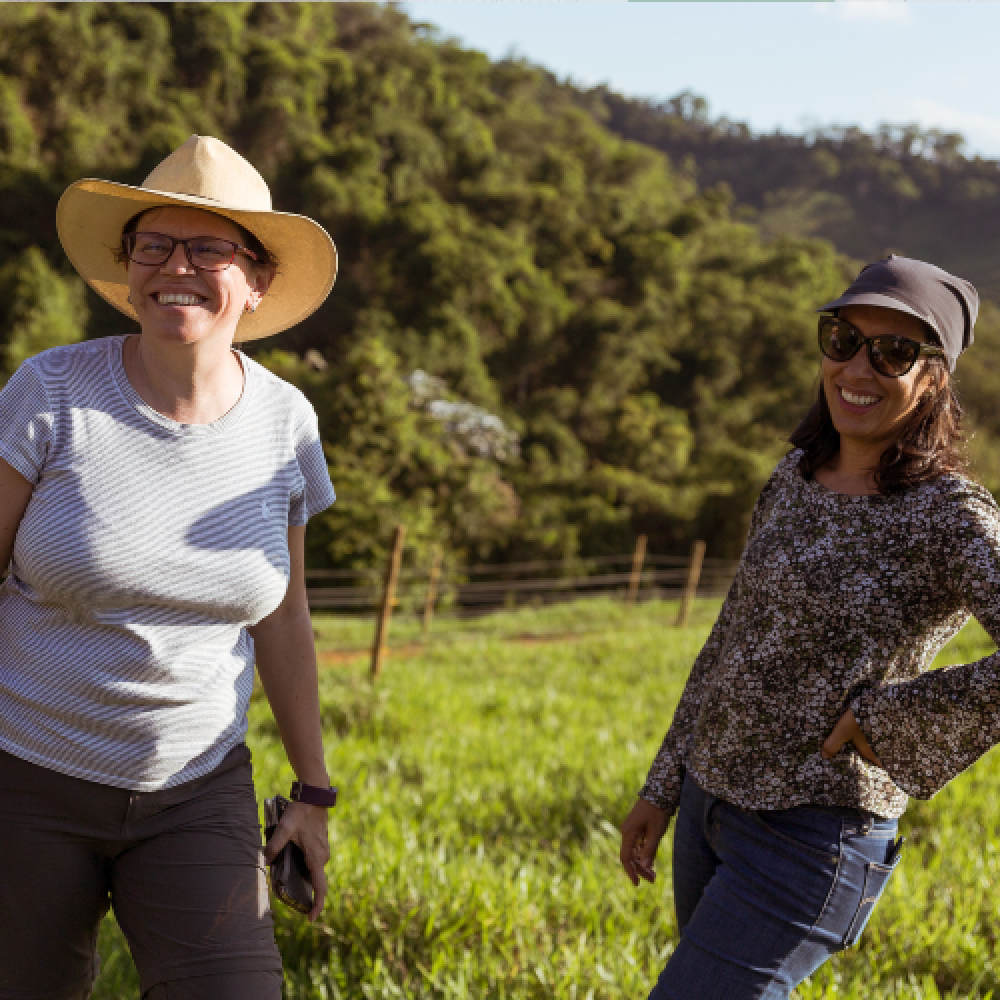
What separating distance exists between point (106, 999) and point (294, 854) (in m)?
1.16

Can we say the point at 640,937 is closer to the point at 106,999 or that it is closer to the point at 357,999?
the point at 357,999

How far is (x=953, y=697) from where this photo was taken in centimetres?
152

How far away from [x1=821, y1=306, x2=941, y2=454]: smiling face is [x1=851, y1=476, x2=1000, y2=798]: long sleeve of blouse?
0.17 m

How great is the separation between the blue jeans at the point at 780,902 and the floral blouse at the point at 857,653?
0.14 feet

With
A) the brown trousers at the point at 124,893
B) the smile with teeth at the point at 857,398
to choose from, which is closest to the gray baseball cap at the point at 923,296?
the smile with teeth at the point at 857,398

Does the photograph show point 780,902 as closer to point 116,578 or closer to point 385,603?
point 116,578

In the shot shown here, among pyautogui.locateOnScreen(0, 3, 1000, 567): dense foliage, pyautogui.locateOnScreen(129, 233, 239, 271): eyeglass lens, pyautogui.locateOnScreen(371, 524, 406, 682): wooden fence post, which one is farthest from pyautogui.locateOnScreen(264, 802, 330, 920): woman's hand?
pyautogui.locateOnScreen(0, 3, 1000, 567): dense foliage

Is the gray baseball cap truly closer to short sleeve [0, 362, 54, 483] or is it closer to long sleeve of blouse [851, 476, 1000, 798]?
long sleeve of blouse [851, 476, 1000, 798]

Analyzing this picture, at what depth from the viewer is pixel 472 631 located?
16719mm

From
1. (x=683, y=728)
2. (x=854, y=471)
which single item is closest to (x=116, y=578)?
(x=683, y=728)

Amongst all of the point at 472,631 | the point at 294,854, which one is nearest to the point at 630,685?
the point at 294,854

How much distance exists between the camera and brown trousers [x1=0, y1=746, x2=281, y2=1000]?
1.60 meters

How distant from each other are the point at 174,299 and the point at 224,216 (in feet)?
0.63

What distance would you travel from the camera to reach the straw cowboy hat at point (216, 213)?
5.69 ft
